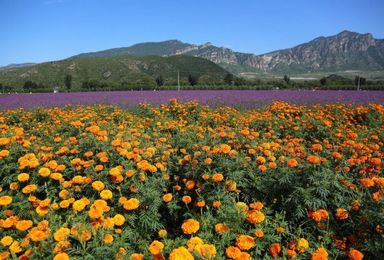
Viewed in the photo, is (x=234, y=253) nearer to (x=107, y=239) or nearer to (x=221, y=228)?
(x=221, y=228)

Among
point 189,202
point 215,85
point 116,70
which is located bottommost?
point 215,85

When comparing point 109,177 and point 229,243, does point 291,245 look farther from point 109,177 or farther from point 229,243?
point 109,177

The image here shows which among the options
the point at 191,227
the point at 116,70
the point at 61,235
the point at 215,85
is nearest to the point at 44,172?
the point at 61,235

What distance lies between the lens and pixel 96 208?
256cm

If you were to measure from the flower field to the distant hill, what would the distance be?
288 feet

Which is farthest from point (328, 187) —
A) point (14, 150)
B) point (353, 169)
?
point (14, 150)

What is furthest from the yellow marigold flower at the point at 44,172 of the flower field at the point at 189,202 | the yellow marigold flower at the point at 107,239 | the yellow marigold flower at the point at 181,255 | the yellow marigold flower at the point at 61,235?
the yellow marigold flower at the point at 181,255

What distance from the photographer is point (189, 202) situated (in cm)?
357

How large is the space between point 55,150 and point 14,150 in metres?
0.48

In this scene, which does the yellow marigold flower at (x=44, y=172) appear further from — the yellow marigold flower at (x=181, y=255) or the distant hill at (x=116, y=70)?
the distant hill at (x=116, y=70)

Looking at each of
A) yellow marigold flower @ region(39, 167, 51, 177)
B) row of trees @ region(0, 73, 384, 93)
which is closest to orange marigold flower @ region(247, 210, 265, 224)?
yellow marigold flower @ region(39, 167, 51, 177)

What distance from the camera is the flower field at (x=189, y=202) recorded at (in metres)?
2.31

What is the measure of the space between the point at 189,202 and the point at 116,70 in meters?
113

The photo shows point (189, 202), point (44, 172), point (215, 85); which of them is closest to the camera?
point (44, 172)
